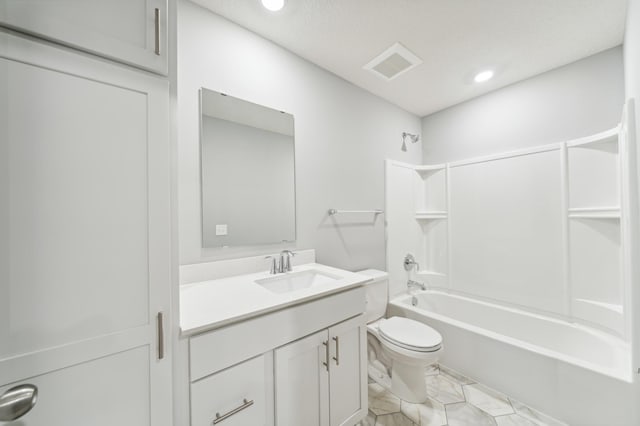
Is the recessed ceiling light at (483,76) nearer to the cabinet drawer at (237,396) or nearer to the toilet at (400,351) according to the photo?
the toilet at (400,351)

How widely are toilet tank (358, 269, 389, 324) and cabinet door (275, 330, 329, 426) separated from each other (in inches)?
34.2

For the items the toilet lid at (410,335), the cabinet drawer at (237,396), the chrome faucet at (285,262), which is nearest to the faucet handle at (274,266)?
the chrome faucet at (285,262)

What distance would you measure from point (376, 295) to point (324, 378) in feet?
3.21

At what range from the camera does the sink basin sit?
142 cm

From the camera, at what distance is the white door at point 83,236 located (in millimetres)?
542

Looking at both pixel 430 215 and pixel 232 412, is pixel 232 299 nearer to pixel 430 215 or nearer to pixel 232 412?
pixel 232 412

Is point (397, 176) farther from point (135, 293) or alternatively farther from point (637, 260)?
point (135, 293)

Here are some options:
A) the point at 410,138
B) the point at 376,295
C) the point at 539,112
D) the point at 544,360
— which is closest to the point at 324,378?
the point at 376,295

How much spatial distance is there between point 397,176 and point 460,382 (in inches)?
75.7

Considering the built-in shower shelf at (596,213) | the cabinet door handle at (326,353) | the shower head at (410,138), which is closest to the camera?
the cabinet door handle at (326,353)

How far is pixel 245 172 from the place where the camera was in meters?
1.51

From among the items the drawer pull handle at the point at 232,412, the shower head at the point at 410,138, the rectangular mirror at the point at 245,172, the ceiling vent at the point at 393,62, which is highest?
the ceiling vent at the point at 393,62

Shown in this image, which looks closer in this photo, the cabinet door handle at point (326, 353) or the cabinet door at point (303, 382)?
the cabinet door at point (303, 382)

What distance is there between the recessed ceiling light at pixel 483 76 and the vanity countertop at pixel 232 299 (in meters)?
2.12
